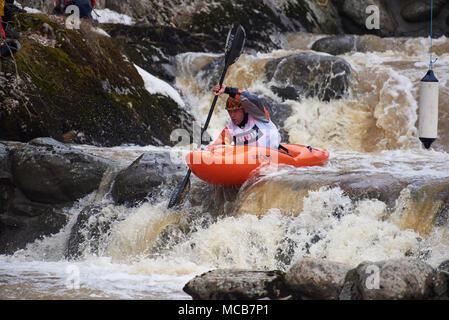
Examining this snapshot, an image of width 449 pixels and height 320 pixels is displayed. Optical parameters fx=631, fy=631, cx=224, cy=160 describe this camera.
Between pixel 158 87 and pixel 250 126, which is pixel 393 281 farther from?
pixel 158 87

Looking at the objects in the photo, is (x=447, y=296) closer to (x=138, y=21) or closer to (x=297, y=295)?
(x=297, y=295)

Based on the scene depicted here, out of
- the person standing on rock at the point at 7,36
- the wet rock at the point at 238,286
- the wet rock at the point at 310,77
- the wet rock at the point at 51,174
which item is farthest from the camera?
the wet rock at the point at 310,77

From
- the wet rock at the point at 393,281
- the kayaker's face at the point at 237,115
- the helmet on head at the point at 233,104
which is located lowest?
the wet rock at the point at 393,281

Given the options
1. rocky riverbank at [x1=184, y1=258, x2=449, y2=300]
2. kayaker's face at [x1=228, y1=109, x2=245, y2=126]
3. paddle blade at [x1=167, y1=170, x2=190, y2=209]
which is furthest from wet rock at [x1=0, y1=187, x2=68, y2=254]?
rocky riverbank at [x1=184, y1=258, x2=449, y2=300]

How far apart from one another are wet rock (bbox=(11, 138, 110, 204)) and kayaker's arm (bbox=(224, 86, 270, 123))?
1.88m

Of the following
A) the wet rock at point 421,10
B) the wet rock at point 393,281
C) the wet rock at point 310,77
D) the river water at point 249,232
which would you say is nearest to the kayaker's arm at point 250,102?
the river water at point 249,232

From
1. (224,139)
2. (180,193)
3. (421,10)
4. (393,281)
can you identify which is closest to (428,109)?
(224,139)

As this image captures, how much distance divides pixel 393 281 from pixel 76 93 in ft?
21.3

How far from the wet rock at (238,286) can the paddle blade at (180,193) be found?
7.62ft

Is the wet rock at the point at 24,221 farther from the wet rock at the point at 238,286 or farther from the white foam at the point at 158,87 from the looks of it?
the white foam at the point at 158,87

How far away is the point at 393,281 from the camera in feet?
10.7

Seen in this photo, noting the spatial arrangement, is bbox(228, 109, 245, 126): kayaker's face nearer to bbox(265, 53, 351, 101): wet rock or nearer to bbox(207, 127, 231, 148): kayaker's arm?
bbox(207, 127, 231, 148): kayaker's arm

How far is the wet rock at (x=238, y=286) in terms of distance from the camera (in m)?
3.61

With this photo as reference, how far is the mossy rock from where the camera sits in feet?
26.6
